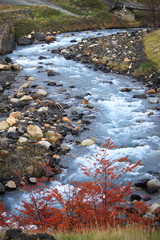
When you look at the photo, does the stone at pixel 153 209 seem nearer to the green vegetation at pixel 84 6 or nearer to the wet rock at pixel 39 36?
the wet rock at pixel 39 36

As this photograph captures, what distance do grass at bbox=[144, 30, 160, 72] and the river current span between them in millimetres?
2968

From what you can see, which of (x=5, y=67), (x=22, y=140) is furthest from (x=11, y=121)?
(x=5, y=67)

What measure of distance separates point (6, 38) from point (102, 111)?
58.8ft

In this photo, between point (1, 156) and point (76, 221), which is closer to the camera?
point (76, 221)

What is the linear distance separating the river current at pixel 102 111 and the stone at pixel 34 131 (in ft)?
4.14

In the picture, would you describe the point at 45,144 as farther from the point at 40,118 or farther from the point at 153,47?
the point at 153,47

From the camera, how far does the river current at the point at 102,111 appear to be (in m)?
12.7

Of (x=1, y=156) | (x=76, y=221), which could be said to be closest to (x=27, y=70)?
(x=1, y=156)

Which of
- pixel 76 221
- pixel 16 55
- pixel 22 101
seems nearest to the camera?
pixel 76 221

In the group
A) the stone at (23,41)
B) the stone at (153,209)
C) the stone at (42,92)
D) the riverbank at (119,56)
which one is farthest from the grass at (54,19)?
the stone at (153,209)

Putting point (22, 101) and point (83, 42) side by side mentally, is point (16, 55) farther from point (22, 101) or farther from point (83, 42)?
point (22, 101)

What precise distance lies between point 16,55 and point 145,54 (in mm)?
11879

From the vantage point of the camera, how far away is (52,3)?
54.5 m

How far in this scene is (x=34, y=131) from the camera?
14.5m
